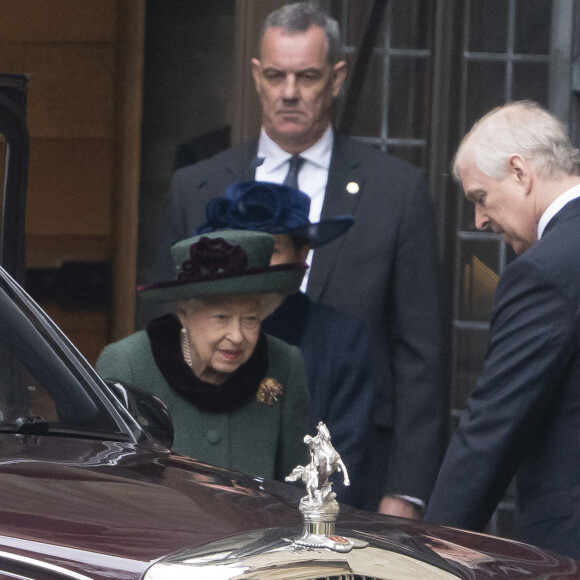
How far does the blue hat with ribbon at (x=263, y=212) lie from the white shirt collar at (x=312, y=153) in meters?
0.62

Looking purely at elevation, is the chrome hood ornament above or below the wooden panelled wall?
below

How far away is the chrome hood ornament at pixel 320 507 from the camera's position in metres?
2.16

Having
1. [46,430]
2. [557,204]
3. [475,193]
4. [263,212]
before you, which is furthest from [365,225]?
[46,430]

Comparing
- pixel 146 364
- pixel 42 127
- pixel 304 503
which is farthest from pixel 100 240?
pixel 304 503

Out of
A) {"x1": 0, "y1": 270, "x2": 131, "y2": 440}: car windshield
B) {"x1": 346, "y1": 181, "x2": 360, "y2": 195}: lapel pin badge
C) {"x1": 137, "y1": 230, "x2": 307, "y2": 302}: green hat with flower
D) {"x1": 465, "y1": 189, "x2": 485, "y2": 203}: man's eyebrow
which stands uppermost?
{"x1": 346, "y1": 181, "x2": 360, "y2": 195}: lapel pin badge

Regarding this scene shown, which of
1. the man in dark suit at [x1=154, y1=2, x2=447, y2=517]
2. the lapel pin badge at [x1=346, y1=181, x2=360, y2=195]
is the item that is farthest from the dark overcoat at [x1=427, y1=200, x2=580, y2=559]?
the lapel pin badge at [x1=346, y1=181, x2=360, y2=195]

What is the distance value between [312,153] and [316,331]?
0.84m

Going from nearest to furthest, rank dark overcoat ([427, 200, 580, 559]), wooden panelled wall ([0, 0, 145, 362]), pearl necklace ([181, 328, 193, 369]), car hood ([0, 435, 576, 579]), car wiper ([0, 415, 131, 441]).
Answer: car hood ([0, 435, 576, 579]) → car wiper ([0, 415, 131, 441]) → dark overcoat ([427, 200, 580, 559]) → pearl necklace ([181, 328, 193, 369]) → wooden panelled wall ([0, 0, 145, 362])

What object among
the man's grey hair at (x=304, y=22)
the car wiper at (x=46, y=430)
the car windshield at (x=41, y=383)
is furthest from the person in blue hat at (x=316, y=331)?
the car wiper at (x=46, y=430)

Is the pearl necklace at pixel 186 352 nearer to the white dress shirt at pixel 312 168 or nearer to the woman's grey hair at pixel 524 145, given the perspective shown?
the woman's grey hair at pixel 524 145

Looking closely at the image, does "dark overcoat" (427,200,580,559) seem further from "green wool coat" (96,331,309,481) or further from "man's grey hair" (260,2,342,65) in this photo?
"man's grey hair" (260,2,342,65)

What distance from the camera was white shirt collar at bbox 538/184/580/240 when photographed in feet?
11.5

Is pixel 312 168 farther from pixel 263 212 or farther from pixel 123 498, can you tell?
pixel 123 498

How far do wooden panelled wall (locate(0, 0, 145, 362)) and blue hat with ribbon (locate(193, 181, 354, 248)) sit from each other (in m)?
1.71
